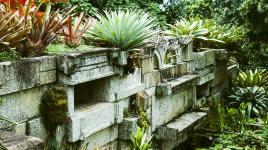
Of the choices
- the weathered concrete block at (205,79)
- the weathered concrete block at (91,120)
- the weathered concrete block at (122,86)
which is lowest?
the weathered concrete block at (91,120)

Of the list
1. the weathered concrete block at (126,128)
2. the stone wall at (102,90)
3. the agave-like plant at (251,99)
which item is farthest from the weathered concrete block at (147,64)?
the agave-like plant at (251,99)

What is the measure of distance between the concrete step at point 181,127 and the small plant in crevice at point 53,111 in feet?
9.18

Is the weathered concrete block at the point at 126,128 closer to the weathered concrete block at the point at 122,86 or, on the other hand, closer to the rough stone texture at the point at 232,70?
the weathered concrete block at the point at 122,86

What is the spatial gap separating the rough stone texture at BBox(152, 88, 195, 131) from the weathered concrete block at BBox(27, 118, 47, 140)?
2.87m

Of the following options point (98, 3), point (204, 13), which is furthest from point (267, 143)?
point (204, 13)

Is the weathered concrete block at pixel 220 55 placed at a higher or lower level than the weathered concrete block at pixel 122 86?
higher

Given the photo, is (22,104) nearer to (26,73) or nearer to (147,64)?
(26,73)

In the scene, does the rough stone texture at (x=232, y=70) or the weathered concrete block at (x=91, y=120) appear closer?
the weathered concrete block at (x=91, y=120)

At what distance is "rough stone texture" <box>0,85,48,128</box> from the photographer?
481cm

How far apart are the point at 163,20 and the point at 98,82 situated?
7067 millimetres

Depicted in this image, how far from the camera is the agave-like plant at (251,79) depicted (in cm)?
1240

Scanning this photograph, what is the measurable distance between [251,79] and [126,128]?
6.59m

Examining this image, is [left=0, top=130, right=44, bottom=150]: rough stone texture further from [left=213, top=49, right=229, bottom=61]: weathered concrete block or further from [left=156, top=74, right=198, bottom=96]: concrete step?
[left=213, top=49, right=229, bottom=61]: weathered concrete block

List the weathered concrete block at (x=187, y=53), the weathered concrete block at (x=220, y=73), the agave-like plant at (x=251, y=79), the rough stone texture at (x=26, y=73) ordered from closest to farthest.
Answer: the rough stone texture at (x=26, y=73), the weathered concrete block at (x=187, y=53), the weathered concrete block at (x=220, y=73), the agave-like plant at (x=251, y=79)
